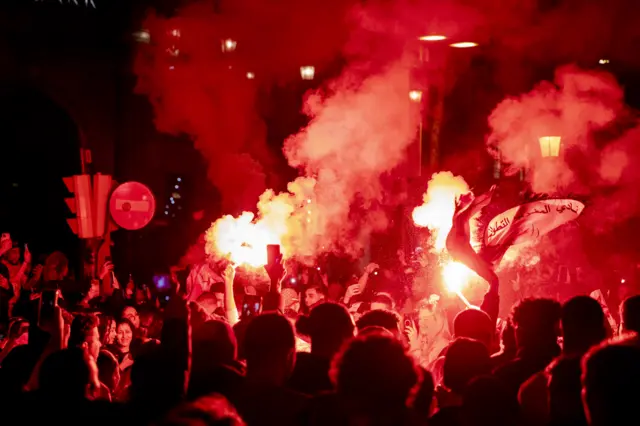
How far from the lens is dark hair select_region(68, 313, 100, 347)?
19.2 ft

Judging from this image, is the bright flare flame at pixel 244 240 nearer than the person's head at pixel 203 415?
No

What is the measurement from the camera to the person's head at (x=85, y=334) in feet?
19.2

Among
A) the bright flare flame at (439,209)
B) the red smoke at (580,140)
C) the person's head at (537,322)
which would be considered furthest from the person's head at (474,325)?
the red smoke at (580,140)

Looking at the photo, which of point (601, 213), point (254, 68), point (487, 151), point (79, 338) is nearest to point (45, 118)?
point (254, 68)

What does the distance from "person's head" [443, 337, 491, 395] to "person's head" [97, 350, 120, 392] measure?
272 cm

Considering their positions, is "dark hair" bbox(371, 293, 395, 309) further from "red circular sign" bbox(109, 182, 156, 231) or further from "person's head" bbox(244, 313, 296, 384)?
"red circular sign" bbox(109, 182, 156, 231)

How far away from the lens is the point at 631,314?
514 cm

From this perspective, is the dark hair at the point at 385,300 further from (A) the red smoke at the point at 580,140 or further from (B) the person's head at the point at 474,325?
(A) the red smoke at the point at 580,140

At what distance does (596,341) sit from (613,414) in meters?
1.62

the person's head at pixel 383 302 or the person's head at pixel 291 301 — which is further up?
the person's head at pixel 383 302

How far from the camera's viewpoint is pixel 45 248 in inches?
845

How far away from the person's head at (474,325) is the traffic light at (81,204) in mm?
9135

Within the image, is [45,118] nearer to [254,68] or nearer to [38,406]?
[254,68]

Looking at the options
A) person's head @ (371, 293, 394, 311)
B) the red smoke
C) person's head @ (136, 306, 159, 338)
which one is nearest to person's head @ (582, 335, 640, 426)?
person's head @ (371, 293, 394, 311)
